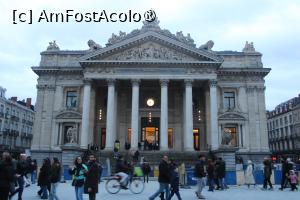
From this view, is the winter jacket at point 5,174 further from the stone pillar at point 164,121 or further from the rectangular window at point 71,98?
the rectangular window at point 71,98

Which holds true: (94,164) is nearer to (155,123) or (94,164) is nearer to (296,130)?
(155,123)

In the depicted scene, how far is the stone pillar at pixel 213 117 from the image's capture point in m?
39.6

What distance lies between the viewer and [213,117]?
4016 cm

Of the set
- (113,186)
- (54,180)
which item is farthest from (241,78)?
(54,180)

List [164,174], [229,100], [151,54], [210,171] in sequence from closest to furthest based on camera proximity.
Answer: [164,174]
[210,171]
[151,54]
[229,100]

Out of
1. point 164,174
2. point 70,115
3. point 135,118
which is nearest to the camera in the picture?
point 164,174

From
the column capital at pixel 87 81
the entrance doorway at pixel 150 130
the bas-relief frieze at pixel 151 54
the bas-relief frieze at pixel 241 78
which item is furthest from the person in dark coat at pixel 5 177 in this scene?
the bas-relief frieze at pixel 241 78

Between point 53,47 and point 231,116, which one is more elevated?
point 53,47

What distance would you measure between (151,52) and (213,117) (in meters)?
11.0

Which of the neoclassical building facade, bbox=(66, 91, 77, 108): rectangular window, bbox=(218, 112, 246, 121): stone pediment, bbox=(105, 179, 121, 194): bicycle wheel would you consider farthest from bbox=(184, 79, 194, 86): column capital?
bbox=(105, 179, 121, 194): bicycle wheel

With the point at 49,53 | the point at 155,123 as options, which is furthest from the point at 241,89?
the point at 49,53

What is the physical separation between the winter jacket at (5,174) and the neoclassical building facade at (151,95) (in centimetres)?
2902

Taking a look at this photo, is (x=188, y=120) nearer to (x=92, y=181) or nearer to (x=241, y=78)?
(x=241, y=78)

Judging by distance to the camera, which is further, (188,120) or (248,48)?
(248,48)
